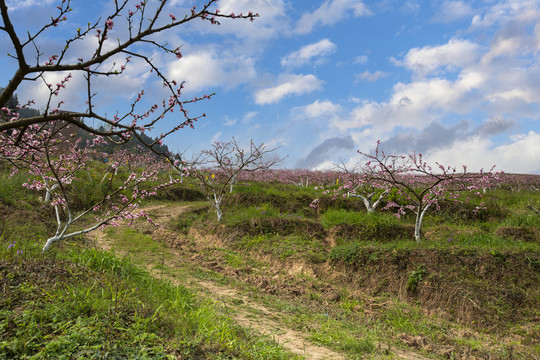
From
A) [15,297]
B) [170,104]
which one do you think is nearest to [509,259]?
[170,104]

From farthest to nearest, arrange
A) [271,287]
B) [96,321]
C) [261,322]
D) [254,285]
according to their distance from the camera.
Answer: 1. [254,285]
2. [271,287]
3. [261,322]
4. [96,321]

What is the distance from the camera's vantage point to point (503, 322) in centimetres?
749

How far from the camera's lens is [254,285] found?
369 inches

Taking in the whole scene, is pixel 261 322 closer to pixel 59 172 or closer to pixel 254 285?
pixel 254 285

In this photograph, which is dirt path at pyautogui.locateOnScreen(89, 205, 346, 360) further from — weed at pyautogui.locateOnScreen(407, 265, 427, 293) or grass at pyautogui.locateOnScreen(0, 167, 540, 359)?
weed at pyautogui.locateOnScreen(407, 265, 427, 293)

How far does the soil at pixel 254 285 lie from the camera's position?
5.55 metres

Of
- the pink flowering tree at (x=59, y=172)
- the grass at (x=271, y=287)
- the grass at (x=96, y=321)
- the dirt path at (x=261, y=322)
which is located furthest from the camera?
the pink flowering tree at (x=59, y=172)

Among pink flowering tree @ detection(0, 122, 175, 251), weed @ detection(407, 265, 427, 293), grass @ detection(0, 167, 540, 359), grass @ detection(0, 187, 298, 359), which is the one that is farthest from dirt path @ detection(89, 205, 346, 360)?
weed @ detection(407, 265, 427, 293)

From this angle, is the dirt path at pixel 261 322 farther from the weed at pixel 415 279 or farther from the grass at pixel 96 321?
the weed at pixel 415 279

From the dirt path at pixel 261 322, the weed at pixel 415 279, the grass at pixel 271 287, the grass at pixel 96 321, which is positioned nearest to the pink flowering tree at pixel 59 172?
the grass at pixel 271 287

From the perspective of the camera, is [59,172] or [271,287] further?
Result: [59,172]

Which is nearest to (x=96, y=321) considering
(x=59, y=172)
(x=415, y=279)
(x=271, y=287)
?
(x=271, y=287)

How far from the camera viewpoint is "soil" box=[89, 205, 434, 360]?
5555mm

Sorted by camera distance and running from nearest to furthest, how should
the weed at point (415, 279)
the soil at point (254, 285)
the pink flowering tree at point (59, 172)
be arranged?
the soil at point (254, 285) < the pink flowering tree at point (59, 172) < the weed at point (415, 279)
